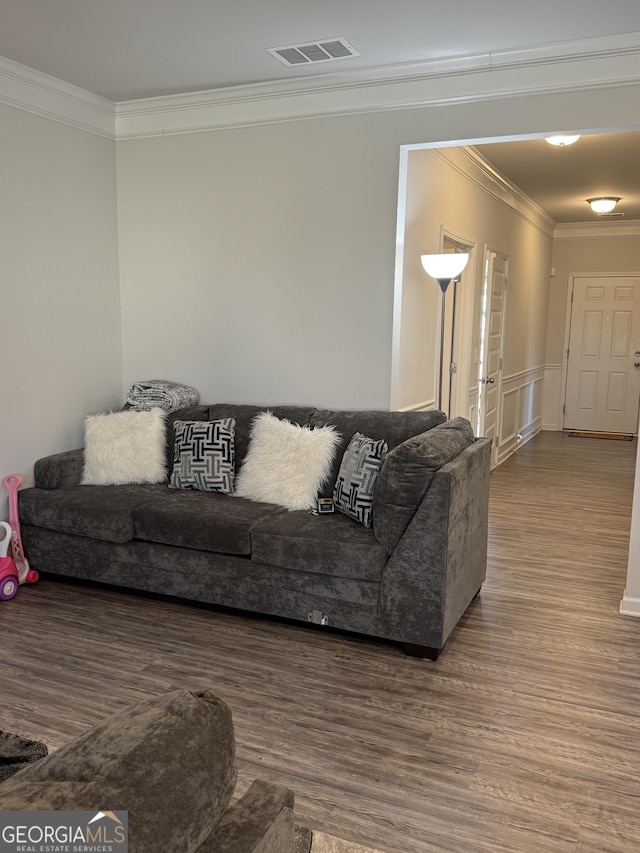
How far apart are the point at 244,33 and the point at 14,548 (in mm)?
2779

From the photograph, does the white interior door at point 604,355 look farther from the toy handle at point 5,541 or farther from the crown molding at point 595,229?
the toy handle at point 5,541

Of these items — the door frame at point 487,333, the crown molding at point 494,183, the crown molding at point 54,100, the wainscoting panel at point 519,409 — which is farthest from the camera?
the wainscoting panel at point 519,409

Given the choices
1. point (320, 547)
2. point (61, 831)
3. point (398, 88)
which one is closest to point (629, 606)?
point (320, 547)

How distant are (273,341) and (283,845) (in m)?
3.35

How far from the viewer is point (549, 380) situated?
953 centimetres

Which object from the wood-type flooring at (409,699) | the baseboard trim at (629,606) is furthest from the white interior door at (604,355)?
the baseboard trim at (629,606)

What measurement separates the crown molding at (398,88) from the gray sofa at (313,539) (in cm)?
166

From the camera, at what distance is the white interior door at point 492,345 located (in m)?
6.19

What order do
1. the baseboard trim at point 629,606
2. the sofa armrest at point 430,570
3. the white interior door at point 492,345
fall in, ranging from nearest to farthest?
the sofa armrest at point 430,570 → the baseboard trim at point 629,606 → the white interior door at point 492,345

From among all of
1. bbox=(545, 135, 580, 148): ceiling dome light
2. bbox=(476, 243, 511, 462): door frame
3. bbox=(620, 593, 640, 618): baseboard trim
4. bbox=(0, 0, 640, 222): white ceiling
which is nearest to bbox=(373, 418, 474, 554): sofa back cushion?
bbox=(620, 593, 640, 618): baseboard trim

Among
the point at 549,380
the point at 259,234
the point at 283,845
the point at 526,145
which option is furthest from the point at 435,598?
the point at 549,380

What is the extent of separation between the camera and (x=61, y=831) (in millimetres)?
760

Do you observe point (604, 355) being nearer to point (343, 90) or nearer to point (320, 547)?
point (343, 90)

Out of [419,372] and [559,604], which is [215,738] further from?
[419,372]
